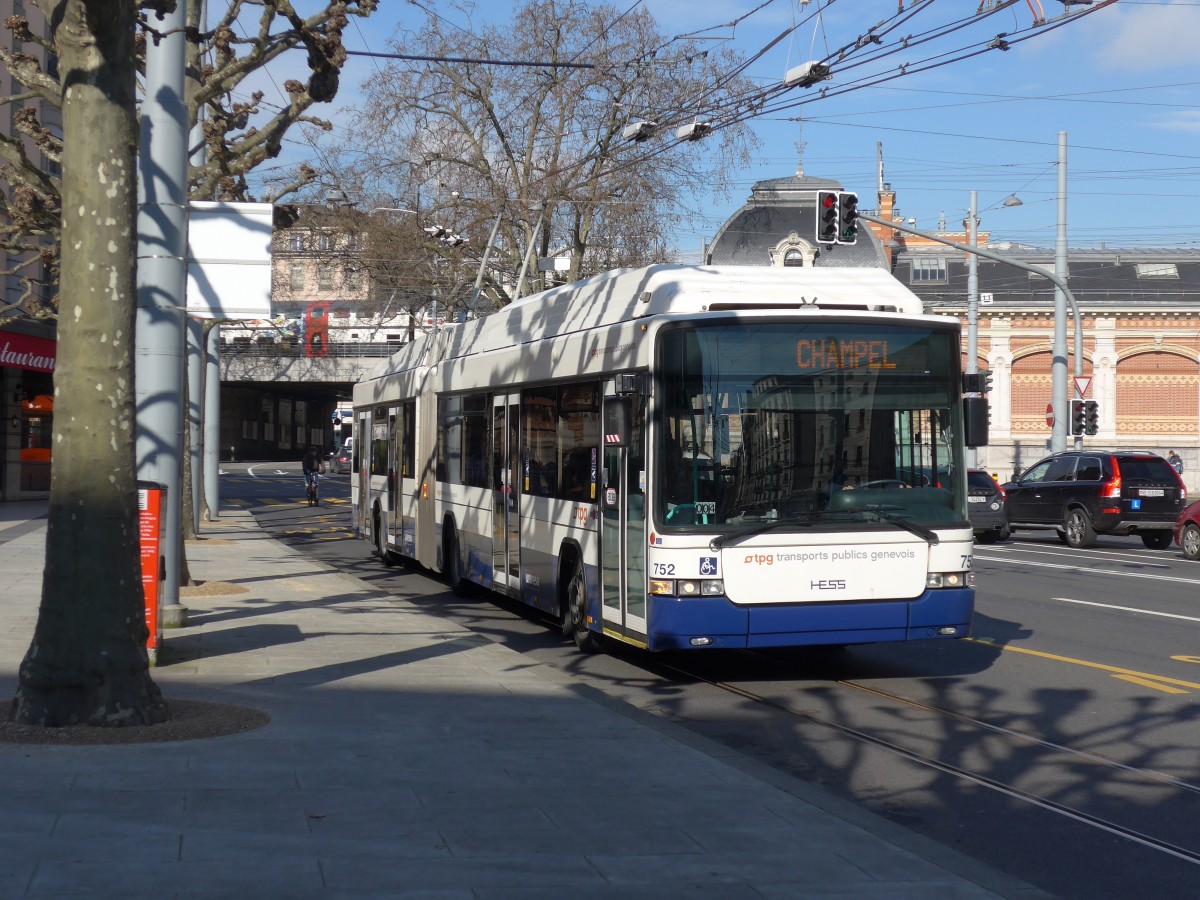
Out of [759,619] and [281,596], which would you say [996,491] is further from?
[759,619]

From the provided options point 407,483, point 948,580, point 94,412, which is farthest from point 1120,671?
point 407,483

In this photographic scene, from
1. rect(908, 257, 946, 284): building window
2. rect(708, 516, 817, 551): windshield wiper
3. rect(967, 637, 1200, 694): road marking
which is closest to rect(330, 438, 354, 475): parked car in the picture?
rect(908, 257, 946, 284): building window

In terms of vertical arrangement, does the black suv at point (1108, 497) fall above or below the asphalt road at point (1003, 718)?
above

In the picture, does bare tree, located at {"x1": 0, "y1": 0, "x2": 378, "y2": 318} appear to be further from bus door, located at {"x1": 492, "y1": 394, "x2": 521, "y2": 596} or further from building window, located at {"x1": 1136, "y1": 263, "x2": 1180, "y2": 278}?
building window, located at {"x1": 1136, "y1": 263, "x2": 1180, "y2": 278}

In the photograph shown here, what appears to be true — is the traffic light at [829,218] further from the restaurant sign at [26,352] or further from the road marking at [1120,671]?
the restaurant sign at [26,352]

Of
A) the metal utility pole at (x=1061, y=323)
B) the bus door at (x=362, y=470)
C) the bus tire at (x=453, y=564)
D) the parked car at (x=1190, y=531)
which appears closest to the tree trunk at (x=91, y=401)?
the bus tire at (x=453, y=564)

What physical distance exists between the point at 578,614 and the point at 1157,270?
66.2 meters

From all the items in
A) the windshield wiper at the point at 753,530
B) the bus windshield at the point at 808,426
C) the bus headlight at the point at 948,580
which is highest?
the bus windshield at the point at 808,426

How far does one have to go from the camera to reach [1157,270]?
7225cm

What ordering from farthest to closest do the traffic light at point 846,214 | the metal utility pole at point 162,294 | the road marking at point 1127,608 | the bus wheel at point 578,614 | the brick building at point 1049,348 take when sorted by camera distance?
the brick building at point 1049,348, the traffic light at point 846,214, the road marking at point 1127,608, the bus wheel at point 578,614, the metal utility pole at point 162,294

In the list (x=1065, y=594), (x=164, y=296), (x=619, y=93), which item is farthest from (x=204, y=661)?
(x=619, y=93)

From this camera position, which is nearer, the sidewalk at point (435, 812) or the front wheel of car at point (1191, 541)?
the sidewalk at point (435, 812)

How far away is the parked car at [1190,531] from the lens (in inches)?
995

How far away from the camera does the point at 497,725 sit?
8969 mm
